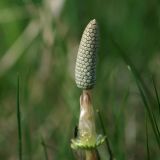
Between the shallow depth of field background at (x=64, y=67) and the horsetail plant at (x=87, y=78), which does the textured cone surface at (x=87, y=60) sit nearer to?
the horsetail plant at (x=87, y=78)

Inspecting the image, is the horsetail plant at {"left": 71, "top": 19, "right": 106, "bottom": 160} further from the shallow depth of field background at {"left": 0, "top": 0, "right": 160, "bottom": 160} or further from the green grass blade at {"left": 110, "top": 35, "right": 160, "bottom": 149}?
the shallow depth of field background at {"left": 0, "top": 0, "right": 160, "bottom": 160}

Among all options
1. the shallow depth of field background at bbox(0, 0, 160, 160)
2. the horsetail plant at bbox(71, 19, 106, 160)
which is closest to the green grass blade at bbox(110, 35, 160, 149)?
the shallow depth of field background at bbox(0, 0, 160, 160)

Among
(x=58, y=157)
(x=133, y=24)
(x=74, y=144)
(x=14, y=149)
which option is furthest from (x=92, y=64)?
(x=133, y=24)

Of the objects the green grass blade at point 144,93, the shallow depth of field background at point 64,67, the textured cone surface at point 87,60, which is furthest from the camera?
the shallow depth of field background at point 64,67

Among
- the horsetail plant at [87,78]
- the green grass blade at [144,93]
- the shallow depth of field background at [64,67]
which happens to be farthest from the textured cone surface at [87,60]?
the shallow depth of field background at [64,67]

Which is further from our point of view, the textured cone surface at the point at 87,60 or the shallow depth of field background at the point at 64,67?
the shallow depth of field background at the point at 64,67

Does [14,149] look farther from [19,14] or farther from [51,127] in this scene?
[19,14]
